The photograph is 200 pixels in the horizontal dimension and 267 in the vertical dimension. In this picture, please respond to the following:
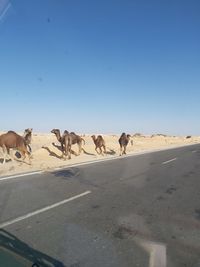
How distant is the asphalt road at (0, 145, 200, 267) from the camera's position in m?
5.60

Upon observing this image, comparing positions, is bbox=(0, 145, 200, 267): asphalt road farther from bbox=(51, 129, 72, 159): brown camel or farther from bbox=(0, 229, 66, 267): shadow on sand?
bbox=(51, 129, 72, 159): brown camel

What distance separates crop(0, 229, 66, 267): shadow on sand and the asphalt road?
14 millimetres

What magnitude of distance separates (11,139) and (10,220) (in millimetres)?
11462

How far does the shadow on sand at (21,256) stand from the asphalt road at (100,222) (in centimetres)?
1

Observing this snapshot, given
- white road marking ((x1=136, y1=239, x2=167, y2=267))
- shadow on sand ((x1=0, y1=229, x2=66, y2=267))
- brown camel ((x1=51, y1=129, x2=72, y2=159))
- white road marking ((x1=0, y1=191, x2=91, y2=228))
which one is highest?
brown camel ((x1=51, y1=129, x2=72, y2=159))

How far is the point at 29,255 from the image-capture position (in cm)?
539

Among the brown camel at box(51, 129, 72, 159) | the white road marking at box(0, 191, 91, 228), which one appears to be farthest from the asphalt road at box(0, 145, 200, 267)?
the brown camel at box(51, 129, 72, 159)

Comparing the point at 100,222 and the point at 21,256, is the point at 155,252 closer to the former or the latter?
the point at 100,222

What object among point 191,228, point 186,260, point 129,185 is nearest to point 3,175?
point 129,185

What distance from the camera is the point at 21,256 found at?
210 inches

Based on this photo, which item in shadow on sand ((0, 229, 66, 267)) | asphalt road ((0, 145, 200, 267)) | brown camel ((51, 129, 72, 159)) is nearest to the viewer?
shadow on sand ((0, 229, 66, 267))

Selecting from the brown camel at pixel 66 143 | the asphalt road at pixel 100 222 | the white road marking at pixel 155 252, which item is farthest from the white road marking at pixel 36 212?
the brown camel at pixel 66 143

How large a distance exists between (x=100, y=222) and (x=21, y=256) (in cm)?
249

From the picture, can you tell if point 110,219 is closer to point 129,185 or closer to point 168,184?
point 129,185
